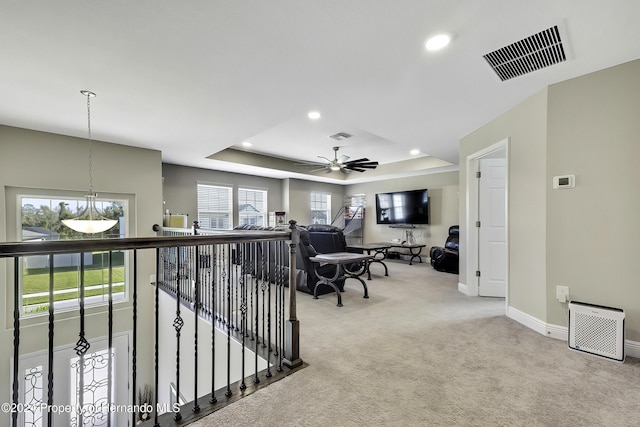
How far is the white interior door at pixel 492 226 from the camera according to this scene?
3943mm

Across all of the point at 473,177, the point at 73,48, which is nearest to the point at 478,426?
the point at 473,177

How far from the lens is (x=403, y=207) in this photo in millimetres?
7871

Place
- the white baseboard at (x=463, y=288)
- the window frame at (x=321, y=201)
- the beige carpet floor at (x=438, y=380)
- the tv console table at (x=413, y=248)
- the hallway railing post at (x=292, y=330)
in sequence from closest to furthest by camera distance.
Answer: the beige carpet floor at (x=438, y=380)
the hallway railing post at (x=292, y=330)
the white baseboard at (x=463, y=288)
the tv console table at (x=413, y=248)
the window frame at (x=321, y=201)

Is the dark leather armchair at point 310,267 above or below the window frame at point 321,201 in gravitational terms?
below

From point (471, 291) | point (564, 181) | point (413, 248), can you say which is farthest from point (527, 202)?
point (413, 248)

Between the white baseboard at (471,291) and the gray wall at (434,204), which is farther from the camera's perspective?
the gray wall at (434,204)

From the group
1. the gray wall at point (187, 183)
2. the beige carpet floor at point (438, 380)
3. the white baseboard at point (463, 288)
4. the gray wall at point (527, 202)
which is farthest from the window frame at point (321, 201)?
the gray wall at point (527, 202)

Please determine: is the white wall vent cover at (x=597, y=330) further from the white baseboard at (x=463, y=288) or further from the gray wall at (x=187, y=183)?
the gray wall at (x=187, y=183)

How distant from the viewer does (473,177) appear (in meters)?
4.04

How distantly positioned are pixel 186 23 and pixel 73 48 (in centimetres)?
97

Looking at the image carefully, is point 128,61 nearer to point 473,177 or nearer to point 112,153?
point 112,153

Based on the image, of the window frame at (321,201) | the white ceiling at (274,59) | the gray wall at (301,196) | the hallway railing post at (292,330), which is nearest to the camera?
the white ceiling at (274,59)

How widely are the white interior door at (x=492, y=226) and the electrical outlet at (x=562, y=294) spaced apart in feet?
4.58

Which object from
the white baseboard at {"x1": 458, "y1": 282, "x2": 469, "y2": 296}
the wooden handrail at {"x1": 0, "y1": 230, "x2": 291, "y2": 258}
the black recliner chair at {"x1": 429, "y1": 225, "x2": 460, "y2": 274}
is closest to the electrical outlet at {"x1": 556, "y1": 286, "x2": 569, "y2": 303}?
the white baseboard at {"x1": 458, "y1": 282, "x2": 469, "y2": 296}
